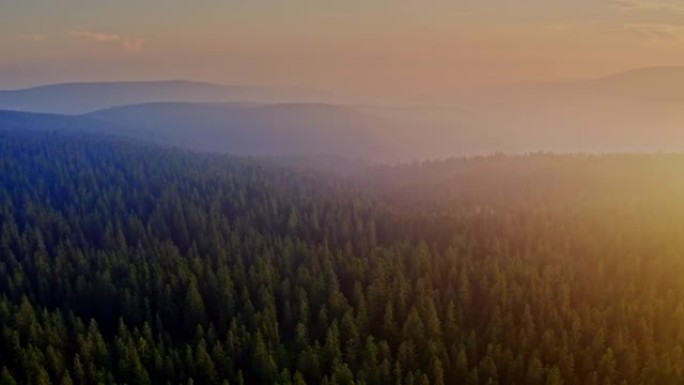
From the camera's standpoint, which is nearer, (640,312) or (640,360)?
(640,360)

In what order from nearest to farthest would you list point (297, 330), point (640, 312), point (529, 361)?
point (529, 361) → point (297, 330) → point (640, 312)

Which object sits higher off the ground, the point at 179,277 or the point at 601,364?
the point at 179,277

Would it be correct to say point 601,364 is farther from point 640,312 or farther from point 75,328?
point 75,328

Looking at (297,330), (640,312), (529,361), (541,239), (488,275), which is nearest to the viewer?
(529,361)

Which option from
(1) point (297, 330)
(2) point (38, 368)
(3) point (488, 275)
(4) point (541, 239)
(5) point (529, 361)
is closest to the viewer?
(2) point (38, 368)

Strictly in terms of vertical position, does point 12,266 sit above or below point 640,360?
above

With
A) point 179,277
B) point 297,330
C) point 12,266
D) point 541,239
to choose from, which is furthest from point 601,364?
point 12,266

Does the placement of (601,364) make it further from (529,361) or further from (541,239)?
(541,239)

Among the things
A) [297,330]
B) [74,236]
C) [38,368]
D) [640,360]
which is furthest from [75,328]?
[640,360]

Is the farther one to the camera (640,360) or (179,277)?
(179,277)
